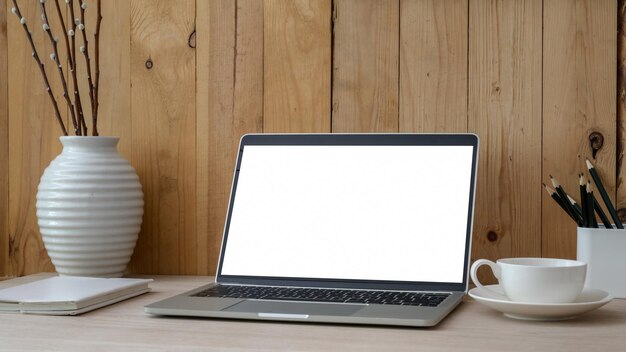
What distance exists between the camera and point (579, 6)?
125 centimetres

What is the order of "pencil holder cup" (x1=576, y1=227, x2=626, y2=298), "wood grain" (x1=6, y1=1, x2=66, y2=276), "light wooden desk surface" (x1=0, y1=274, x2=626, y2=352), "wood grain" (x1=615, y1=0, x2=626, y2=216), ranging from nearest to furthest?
"light wooden desk surface" (x1=0, y1=274, x2=626, y2=352), "pencil holder cup" (x1=576, y1=227, x2=626, y2=298), "wood grain" (x1=615, y1=0, x2=626, y2=216), "wood grain" (x1=6, y1=1, x2=66, y2=276)

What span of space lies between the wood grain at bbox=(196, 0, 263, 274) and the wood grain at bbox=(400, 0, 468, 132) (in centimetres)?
25

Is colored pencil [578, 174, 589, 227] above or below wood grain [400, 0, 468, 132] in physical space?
below

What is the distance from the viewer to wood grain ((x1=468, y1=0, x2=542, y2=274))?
1.27 m

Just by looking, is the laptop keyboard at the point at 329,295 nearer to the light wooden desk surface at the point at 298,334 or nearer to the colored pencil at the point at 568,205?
the light wooden desk surface at the point at 298,334

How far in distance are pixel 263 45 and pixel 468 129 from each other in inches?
15.0

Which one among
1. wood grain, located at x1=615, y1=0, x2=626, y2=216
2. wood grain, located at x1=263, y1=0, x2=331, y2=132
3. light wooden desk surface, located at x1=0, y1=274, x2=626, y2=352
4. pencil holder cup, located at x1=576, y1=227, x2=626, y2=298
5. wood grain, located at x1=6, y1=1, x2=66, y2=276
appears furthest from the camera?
wood grain, located at x1=6, y1=1, x2=66, y2=276

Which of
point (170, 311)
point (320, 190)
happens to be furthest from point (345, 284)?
point (170, 311)

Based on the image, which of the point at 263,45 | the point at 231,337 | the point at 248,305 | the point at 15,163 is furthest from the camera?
the point at 15,163

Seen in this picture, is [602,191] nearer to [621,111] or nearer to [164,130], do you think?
[621,111]

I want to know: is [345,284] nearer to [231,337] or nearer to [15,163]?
[231,337]

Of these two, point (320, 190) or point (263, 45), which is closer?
point (320, 190)

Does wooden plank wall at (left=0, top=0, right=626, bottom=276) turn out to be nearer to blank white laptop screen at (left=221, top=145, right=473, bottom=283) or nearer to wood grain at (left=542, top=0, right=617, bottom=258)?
wood grain at (left=542, top=0, right=617, bottom=258)

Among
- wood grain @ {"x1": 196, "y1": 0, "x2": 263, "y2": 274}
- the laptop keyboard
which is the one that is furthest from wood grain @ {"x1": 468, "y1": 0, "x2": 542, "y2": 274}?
wood grain @ {"x1": 196, "y1": 0, "x2": 263, "y2": 274}
